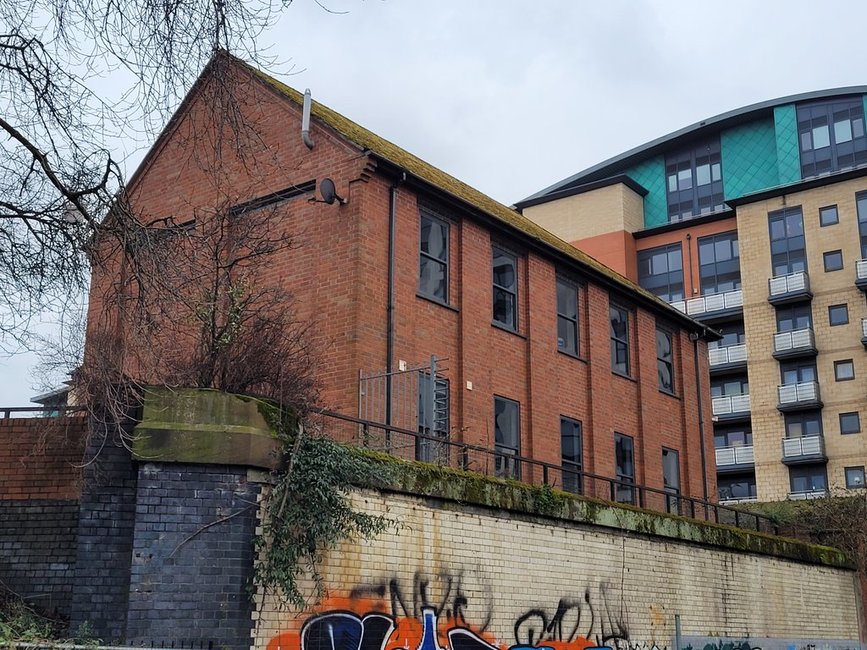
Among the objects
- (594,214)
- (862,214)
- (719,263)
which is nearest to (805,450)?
(719,263)

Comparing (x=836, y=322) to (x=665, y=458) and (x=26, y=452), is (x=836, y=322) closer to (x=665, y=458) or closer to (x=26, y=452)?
(x=665, y=458)

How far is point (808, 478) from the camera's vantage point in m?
50.0

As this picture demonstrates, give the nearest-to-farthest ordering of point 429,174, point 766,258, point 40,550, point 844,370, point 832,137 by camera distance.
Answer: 1. point 40,550
2. point 429,174
3. point 844,370
4. point 766,258
5. point 832,137

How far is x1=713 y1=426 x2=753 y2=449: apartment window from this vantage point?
5334 cm

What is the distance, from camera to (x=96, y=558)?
11805 mm

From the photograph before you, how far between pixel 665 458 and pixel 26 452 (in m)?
18.1

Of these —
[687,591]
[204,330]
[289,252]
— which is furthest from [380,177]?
[687,591]

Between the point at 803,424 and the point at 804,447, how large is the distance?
1472mm

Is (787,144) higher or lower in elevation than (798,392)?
higher

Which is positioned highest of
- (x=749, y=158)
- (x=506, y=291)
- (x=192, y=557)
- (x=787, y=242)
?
(x=749, y=158)

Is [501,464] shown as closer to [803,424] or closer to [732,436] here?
[803,424]

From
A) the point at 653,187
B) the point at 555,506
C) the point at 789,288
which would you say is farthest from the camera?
the point at 653,187

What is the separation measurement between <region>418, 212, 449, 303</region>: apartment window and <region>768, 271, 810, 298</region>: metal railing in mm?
34170

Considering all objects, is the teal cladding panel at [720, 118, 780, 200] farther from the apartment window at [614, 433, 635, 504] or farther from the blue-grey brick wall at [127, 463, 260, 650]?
the blue-grey brick wall at [127, 463, 260, 650]
